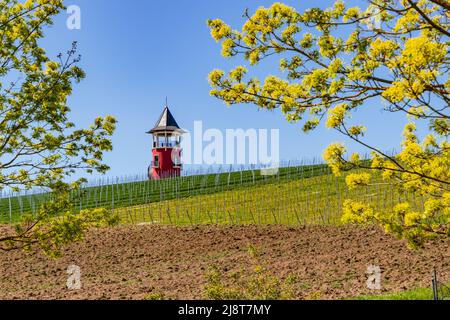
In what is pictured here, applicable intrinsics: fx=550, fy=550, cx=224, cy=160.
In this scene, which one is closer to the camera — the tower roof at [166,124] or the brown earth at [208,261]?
the brown earth at [208,261]

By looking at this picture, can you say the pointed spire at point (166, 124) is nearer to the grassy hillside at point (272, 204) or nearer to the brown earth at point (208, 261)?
the grassy hillside at point (272, 204)

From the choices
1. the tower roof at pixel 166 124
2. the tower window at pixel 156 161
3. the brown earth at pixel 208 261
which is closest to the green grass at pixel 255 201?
the brown earth at pixel 208 261

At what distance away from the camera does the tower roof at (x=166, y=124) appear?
58938 millimetres

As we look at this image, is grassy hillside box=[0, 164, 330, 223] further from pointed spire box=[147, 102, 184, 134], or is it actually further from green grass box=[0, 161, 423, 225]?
pointed spire box=[147, 102, 184, 134]

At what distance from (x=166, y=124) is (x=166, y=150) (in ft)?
9.72

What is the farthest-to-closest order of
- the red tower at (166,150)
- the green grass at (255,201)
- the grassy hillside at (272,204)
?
the red tower at (166,150), the green grass at (255,201), the grassy hillside at (272,204)

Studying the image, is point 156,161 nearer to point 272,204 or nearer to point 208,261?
point 272,204

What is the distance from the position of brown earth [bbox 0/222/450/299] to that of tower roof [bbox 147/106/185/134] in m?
35.8

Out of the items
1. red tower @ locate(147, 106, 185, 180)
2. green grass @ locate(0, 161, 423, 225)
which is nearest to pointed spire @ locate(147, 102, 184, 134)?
red tower @ locate(147, 106, 185, 180)

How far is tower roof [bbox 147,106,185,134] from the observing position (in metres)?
58.9

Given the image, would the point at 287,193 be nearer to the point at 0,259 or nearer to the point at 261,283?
the point at 0,259

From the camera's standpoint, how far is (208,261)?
56.5 ft
